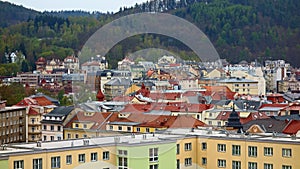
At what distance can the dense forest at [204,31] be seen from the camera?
8104cm

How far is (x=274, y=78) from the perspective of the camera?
64875 millimetres

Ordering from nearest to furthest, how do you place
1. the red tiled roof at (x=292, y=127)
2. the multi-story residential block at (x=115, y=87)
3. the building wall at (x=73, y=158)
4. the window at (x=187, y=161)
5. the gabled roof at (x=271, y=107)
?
the building wall at (x=73, y=158) → the window at (x=187, y=161) → the red tiled roof at (x=292, y=127) → the gabled roof at (x=271, y=107) → the multi-story residential block at (x=115, y=87)

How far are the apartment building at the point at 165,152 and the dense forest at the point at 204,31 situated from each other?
50622 mm

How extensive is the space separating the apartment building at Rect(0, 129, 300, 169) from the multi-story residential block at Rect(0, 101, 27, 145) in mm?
12078

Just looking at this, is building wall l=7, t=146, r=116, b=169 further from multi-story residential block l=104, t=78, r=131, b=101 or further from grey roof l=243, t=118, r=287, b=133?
multi-story residential block l=104, t=78, r=131, b=101

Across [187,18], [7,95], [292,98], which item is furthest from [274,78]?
[187,18]

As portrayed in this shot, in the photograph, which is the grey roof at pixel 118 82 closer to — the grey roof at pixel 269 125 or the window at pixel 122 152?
the grey roof at pixel 269 125

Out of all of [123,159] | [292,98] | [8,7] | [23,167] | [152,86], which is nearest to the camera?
[23,167]

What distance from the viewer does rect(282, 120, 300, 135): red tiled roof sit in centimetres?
2459

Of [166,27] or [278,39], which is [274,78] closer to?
[166,27]

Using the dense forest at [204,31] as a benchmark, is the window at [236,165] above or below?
below

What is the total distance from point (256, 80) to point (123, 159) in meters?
36.1

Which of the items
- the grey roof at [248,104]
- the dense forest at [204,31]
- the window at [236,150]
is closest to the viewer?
the window at [236,150]

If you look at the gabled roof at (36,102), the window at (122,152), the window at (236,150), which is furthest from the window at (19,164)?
the gabled roof at (36,102)
